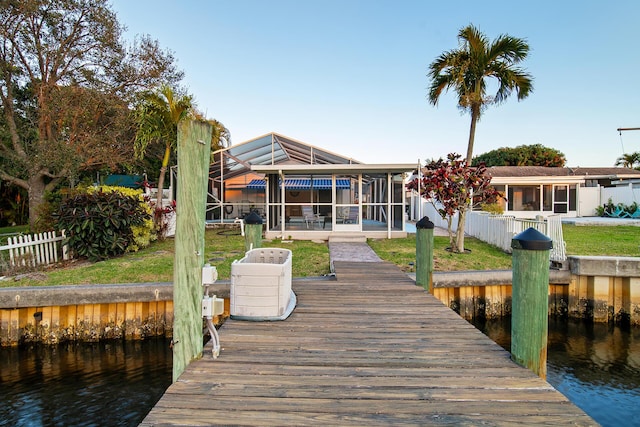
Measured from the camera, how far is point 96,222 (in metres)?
8.60

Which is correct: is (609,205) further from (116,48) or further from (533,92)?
(116,48)

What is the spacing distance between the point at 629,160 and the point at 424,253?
47.0 m

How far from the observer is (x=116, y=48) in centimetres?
1309

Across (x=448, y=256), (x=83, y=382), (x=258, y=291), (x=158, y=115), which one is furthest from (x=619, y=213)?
(x=83, y=382)

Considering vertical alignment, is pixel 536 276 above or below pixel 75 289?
above

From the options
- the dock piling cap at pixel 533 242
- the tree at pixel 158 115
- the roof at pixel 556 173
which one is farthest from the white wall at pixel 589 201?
the dock piling cap at pixel 533 242

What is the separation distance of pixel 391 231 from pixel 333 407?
36.7 feet

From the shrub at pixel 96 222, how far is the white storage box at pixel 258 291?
6183mm

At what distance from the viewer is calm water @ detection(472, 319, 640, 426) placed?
4336 millimetres

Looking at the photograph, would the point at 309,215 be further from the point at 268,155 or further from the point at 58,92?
the point at 58,92

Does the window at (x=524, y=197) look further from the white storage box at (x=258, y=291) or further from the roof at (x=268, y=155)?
the white storage box at (x=258, y=291)

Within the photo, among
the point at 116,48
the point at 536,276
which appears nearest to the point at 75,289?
the point at 536,276

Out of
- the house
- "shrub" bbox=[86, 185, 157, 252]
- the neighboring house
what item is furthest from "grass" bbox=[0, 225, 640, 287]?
the neighboring house

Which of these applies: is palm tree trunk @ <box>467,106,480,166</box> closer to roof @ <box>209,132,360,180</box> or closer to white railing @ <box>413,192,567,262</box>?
white railing @ <box>413,192,567,262</box>
